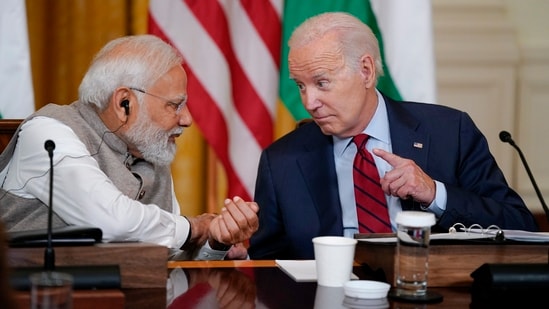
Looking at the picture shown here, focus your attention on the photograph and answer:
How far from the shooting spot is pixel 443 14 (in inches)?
208

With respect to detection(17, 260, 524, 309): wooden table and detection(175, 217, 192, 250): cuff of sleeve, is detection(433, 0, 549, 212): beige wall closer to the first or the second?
detection(175, 217, 192, 250): cuff of sleeve

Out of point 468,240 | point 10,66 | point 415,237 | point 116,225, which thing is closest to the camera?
point 415,237

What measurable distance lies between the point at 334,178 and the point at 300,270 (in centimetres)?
73

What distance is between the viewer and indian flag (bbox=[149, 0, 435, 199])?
Answer: 13.8ft

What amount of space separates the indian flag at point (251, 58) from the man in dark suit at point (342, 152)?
877mm

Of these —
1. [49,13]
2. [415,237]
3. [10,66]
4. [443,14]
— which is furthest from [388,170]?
[443,14]

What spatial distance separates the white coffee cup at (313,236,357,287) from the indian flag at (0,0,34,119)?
5.83 feet

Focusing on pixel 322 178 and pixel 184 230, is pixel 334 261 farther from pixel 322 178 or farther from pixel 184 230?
pixel 322 178

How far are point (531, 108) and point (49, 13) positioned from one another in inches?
104

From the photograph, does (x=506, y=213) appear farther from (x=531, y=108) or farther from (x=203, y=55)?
(x=531, y=108)

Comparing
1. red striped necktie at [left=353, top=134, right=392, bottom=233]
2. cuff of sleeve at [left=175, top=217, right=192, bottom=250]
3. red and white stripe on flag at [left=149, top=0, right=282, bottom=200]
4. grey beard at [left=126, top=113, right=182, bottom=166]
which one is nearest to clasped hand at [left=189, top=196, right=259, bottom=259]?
cuff of sleeve at [left=175, top=217, right=192, bottom=250]

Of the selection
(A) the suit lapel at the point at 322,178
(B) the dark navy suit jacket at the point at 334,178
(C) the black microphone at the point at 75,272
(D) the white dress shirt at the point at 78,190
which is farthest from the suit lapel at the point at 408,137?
(C) the black microphone at the point at 75,272

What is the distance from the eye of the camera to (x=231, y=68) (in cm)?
436

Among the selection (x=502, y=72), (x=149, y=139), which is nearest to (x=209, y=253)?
(x=149, y=139)
